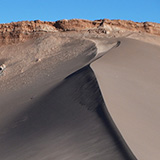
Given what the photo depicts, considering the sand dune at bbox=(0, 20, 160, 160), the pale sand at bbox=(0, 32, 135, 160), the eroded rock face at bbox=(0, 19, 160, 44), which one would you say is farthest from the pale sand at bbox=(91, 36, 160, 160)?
the eroded rock face at bbox=(0, 19, 160, 44)

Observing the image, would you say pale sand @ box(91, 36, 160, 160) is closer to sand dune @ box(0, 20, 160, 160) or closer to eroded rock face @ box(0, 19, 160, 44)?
sand dune @ box(0, 20, 160, 160)

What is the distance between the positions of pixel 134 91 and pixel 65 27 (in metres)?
11.9

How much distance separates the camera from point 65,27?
2161 centimetres

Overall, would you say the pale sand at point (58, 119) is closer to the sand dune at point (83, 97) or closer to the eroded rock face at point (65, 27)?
the sand dune at point (83, 97)

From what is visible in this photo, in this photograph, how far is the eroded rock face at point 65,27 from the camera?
2106cm

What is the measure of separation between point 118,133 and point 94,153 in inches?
25.1

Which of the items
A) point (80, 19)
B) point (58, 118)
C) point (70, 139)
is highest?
point (80, 19)

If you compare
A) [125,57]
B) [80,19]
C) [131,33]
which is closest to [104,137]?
[125,57]

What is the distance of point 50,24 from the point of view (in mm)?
22453

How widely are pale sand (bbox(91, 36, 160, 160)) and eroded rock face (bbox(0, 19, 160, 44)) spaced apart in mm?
3797

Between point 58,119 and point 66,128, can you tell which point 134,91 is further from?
point 66,128

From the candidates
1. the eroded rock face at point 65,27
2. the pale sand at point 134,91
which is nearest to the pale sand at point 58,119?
the pale sand at point 134,91

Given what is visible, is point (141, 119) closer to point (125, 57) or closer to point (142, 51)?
point (125, 57)

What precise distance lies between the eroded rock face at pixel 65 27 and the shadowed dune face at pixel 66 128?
9679 millimetres
